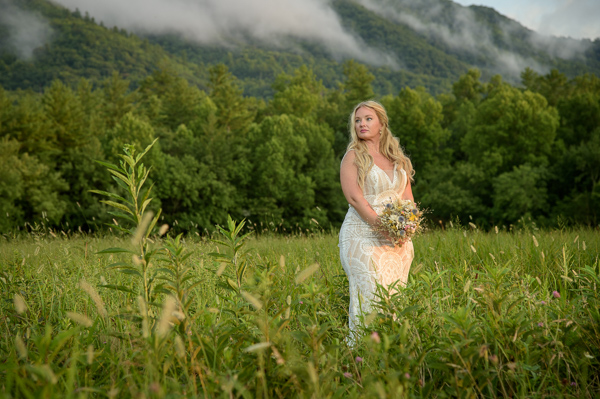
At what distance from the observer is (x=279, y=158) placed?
3559 centimetres

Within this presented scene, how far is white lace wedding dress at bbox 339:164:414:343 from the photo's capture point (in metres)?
3.80

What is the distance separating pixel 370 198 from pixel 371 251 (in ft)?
1.94

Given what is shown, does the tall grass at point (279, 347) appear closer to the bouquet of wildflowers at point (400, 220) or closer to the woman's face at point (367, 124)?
the bouquet of wildflowers at point (400, 220)

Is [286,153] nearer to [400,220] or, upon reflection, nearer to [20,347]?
[400,220]

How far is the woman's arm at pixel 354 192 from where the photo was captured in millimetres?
3916

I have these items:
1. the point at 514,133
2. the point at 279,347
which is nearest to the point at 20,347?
the point at 279,347

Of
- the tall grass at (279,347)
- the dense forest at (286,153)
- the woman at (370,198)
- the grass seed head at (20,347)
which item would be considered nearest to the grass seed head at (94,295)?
the tall grass at (279,347)

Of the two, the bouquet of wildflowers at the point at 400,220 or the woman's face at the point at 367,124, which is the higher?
the woman's face at the point at 367,124

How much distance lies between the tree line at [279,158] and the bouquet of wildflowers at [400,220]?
68.0 feet

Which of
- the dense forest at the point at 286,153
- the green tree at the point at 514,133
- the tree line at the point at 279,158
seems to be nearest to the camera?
the tree line at the point at 279,158

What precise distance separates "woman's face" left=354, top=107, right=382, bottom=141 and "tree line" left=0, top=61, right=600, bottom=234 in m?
20.2

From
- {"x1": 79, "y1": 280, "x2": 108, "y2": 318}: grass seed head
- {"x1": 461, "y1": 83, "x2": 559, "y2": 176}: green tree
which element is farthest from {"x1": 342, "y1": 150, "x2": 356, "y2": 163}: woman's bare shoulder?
{"x1": 461, "y1": 83, "x2": 559, "y2": 176}: green tree

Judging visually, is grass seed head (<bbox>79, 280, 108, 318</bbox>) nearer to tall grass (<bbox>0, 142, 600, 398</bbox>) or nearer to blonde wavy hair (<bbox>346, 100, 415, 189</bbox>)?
tall grass (<bbox>0, 142, 600, 398</bbox>)

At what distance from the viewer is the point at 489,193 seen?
32.0 m
